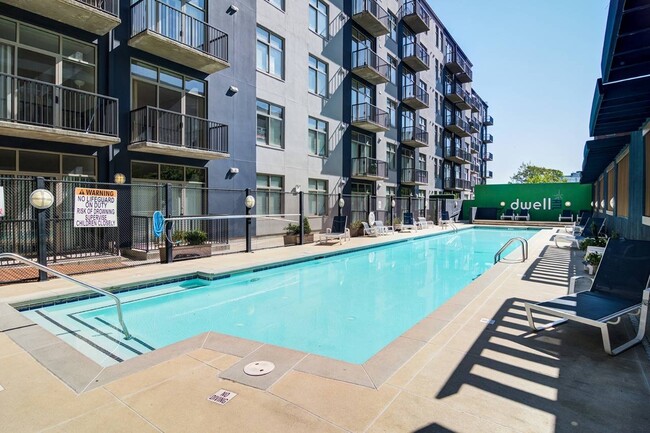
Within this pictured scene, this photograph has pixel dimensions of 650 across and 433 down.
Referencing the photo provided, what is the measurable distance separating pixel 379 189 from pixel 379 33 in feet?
28.9

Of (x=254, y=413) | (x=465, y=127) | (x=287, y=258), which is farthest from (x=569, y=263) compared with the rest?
(x=465, y=127)

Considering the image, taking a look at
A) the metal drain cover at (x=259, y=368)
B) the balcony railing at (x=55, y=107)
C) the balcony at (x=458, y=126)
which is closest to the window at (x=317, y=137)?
the balcony railing at (x=55, y=107)

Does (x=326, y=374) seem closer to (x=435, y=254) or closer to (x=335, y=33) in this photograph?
(x=435, y=254)

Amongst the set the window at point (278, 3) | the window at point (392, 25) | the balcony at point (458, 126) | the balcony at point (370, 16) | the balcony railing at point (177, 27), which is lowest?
the balcony railing at point (177, 27)

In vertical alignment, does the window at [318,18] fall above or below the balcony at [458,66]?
below

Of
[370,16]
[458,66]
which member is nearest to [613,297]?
[370,16]

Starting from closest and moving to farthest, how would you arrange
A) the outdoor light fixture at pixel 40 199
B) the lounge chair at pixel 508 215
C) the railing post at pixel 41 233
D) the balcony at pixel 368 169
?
the outdoor light fixture at pixel 40 199
the railing post at pixel 41 233
the balcony at pixel 368 169
the lounge chair at pixel 508 215

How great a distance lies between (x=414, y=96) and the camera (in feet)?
80.6

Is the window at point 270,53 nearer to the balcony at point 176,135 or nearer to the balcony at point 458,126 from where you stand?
the balcony at point 176,135

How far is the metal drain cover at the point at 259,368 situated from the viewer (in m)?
2.99

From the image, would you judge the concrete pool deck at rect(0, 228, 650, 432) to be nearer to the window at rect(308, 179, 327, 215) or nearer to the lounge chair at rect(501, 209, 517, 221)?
the window at rect(308, 179, 327, 215)

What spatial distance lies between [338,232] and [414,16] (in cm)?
1750

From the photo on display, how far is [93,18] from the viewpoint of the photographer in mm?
8867

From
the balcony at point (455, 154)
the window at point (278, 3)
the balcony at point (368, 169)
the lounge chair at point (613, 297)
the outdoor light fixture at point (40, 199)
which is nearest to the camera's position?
the lounge chair at point (613, 297)
